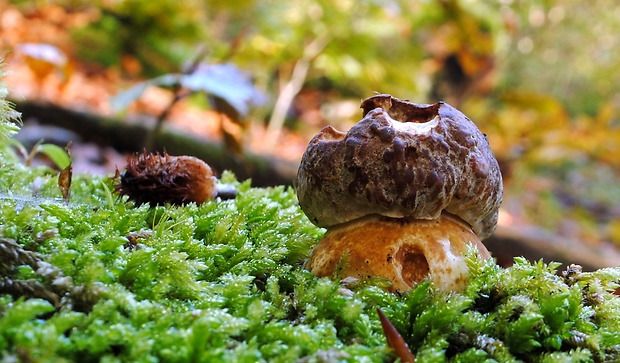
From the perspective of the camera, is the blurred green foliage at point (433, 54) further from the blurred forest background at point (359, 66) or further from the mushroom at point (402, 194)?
the mushroom at point (402, 194)

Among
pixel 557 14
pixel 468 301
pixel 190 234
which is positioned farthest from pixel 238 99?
pixel 557 14

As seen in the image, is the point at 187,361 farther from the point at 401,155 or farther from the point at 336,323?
the point at 401,155

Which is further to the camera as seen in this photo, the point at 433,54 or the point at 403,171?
the point at 433,54

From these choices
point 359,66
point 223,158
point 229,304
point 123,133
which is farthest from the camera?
point 359,66

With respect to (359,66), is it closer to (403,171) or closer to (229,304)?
(403,171)

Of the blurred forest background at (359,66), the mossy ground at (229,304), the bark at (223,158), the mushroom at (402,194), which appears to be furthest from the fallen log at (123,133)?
the mushroom at (402,194)

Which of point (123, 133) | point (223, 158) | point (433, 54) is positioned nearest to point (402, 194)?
point (223, 158)

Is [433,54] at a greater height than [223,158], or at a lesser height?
greater
